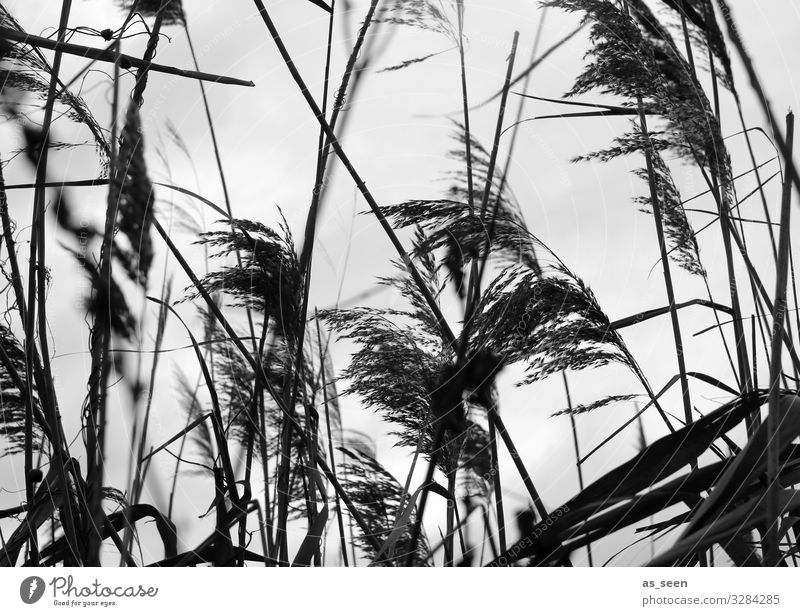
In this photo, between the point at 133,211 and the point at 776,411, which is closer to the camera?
the point at 776,411

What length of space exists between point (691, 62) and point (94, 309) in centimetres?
101

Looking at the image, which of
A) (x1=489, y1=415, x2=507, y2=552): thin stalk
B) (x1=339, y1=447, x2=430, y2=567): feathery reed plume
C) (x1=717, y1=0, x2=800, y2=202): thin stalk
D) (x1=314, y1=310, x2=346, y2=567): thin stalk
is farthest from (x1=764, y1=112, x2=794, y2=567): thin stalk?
(x1=314, y1=310, x2=346, y2=567): thin stalk

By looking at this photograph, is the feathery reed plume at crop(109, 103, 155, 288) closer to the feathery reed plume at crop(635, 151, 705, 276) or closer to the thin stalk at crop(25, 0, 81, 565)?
the thin stalk at crop(25, 0, 81, 565)

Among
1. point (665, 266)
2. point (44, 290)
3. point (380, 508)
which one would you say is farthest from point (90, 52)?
point (665, 266)

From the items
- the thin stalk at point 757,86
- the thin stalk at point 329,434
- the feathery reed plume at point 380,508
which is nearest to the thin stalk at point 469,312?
the feathery reed plume at point 380,508

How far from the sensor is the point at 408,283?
115cm

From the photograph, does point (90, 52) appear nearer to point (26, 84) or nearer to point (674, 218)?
point (26, 84)

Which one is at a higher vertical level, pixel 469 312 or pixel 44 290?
pixel 44 290

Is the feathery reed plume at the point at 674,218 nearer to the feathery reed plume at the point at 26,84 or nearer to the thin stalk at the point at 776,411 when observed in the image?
the thin stalk at the point at 776,411
